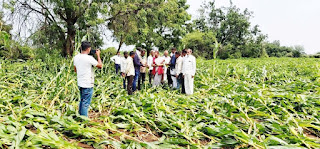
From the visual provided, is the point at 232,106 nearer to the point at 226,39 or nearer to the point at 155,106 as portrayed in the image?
the point at 155,106

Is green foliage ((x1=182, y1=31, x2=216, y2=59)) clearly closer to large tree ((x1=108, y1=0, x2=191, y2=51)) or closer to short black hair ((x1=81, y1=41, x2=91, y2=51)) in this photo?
large tree ((x1=108, y1=0, x2=191, y2=51))

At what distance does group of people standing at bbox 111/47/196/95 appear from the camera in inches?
237

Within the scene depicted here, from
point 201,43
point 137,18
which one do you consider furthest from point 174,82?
point 201,43

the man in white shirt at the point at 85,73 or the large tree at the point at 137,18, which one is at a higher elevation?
the large tree at the point at 137,18

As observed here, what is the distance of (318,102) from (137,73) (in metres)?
4.24

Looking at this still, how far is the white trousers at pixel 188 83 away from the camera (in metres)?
6.06

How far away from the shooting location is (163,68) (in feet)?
24.3

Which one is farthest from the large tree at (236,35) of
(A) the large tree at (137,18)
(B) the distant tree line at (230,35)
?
(A) the large tree at (137,18)

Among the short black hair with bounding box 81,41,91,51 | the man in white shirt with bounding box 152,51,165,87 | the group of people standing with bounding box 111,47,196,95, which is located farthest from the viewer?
the man in white shirt with bounding box 152,51,165,87

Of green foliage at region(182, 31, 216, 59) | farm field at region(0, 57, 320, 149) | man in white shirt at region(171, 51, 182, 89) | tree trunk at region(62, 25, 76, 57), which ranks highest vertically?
green foliage at region(182, 31, 216, 59)

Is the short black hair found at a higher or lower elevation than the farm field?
higher

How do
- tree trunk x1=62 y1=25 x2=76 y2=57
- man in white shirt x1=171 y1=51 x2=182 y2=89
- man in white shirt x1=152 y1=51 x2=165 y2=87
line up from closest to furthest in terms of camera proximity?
man in white shirt x1=171 y1=51 x2=182 y2=89
man in white shirt x1=152 y1=51 x2=165 y2=87
tree trunk x1=62 y1=25 x2=76 y2=57

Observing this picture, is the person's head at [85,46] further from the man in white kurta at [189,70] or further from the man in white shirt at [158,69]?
the man in white shirt at [158,69]

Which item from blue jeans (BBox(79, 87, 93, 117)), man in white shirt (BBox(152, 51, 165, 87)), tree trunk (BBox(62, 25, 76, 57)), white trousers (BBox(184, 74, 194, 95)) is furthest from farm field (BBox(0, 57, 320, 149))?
tree trunk (BBox(62, 25, 76, 57))
